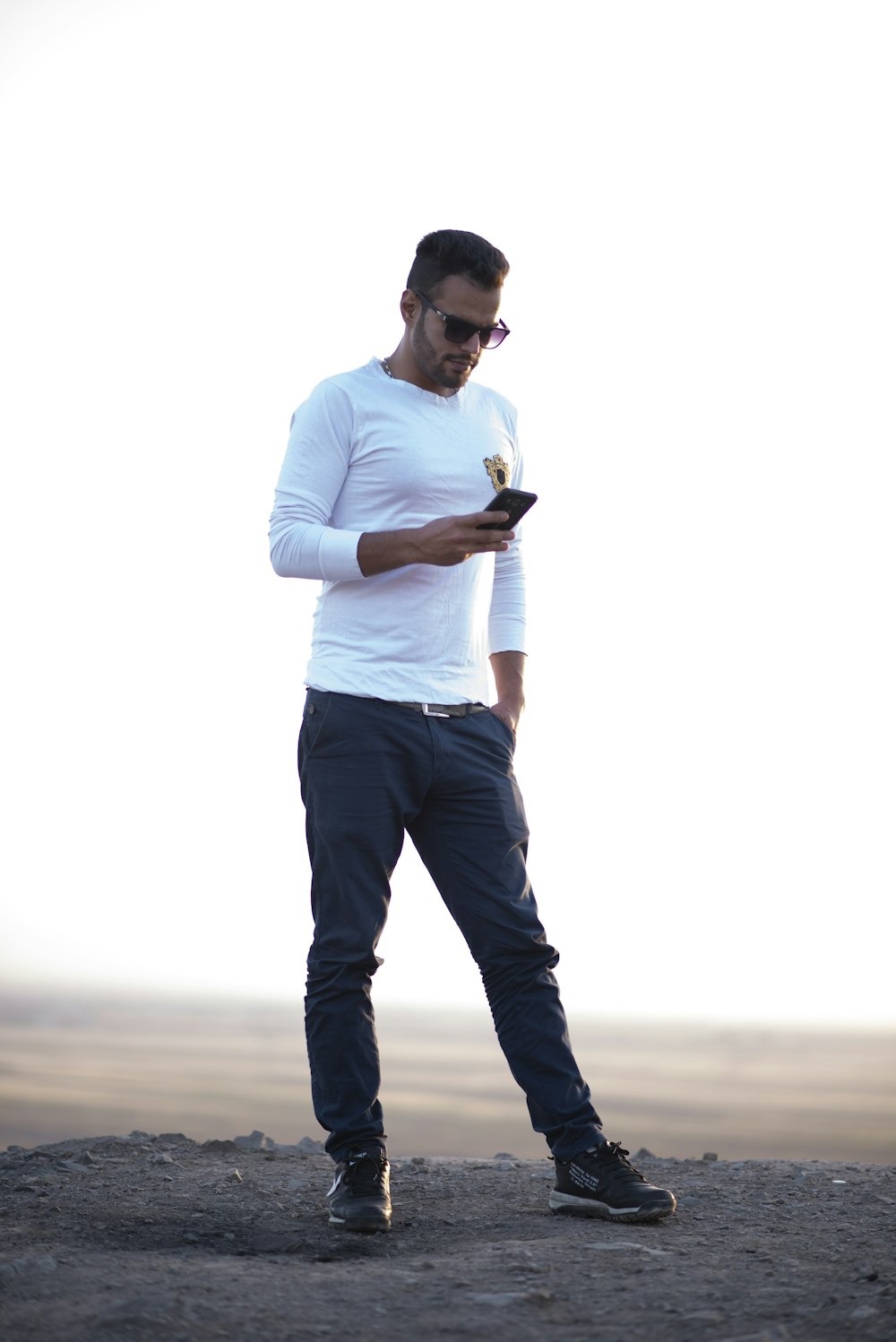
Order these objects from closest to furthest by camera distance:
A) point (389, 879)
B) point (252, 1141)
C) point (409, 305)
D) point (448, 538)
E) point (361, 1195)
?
point (448, 538) → point (361, 1195) → point (389, 879) → point (409, 305) → point (252, 1141)

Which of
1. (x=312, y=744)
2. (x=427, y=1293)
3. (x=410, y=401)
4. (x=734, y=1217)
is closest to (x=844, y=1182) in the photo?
(x=734, y=1217)

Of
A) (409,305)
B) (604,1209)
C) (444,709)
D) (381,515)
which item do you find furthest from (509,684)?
(604,1209)

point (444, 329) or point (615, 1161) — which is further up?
point (444, 329)

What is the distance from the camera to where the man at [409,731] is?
316cm

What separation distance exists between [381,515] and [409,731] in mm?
578

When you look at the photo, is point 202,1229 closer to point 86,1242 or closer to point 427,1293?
point 86,1242

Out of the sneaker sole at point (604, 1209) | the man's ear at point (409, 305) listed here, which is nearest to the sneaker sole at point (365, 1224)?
the sneaker sole at point (604, 1209)

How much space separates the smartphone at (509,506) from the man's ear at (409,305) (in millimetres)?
634

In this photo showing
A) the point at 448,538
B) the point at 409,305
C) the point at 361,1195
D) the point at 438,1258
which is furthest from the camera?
the point at 409,305

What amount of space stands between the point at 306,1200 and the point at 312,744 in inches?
56.4

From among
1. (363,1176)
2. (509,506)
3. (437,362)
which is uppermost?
(437,362)

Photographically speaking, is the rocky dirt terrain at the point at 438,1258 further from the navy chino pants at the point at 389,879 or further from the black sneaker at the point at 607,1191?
the navy chino pants at the point at 389,879

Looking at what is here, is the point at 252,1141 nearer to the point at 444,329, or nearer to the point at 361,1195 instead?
the point at 361,1195

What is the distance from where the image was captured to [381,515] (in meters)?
3.30
